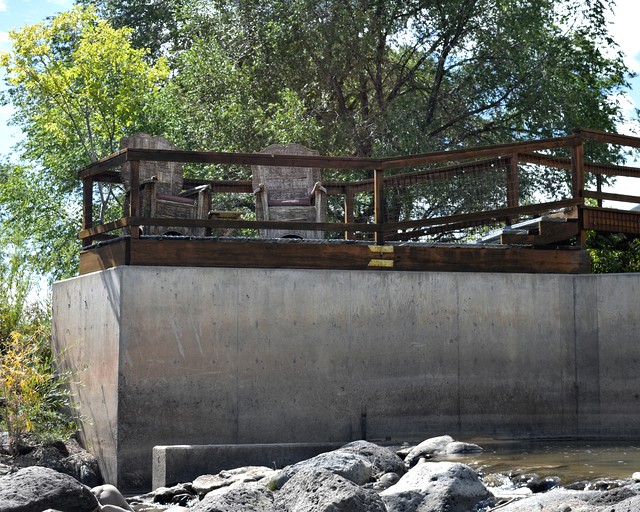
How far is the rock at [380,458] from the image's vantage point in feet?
23.4

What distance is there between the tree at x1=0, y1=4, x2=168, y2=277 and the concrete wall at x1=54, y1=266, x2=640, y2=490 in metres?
10.3

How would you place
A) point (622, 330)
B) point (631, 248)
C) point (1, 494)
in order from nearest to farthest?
1. point (1, 494)
2. point (622, 330)
3. point (631, 248)

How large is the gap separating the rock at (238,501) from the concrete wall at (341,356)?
2.30 m

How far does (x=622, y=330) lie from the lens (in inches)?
360

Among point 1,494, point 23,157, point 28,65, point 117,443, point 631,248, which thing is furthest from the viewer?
point 23,157

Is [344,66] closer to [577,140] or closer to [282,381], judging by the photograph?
[577,140]

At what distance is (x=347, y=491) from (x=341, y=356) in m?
3.06

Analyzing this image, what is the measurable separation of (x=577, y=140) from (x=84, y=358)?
196 inches

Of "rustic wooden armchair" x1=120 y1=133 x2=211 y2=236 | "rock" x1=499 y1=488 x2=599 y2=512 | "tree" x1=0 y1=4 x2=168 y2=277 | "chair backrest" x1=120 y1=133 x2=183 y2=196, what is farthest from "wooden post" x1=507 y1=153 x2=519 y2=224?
"tree" x1=0 y1=4 x2=168 y2=277

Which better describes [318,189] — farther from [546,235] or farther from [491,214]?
[546,235]

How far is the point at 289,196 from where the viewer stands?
10.6 meters

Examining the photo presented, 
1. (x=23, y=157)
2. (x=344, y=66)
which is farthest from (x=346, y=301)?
(x=23, y=157)

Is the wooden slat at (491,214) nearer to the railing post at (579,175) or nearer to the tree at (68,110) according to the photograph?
the railing post at (579,175)

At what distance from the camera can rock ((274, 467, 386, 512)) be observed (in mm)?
5422
